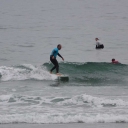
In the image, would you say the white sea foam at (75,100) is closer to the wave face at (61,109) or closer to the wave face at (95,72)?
the wave face at (61,109)

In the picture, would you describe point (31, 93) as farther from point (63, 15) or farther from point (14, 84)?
point (63, 15)

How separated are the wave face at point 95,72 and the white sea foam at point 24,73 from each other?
1176 mm

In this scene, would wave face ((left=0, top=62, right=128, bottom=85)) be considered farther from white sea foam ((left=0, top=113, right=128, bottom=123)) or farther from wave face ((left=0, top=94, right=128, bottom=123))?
white sea foam ((left=0, top=113, right=128, bottom=123))

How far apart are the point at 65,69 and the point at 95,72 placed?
5.05ft

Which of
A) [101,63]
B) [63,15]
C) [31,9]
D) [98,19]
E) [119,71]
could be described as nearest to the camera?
[119,71]

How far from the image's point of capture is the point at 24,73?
26344mm

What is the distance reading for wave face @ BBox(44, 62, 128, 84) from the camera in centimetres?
2564

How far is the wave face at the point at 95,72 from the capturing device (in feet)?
84.1

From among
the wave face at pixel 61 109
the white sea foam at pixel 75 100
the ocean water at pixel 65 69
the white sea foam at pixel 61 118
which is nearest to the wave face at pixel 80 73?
the ocean water at pixel 65 69

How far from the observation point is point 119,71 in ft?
92.1

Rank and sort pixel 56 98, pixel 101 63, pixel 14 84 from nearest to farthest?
pixel 56 98, pixel 14 84, pixel 101 63

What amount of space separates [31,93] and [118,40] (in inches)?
807

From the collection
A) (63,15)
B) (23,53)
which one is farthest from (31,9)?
(23,53)

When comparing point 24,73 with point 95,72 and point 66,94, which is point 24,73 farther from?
point 66,94
